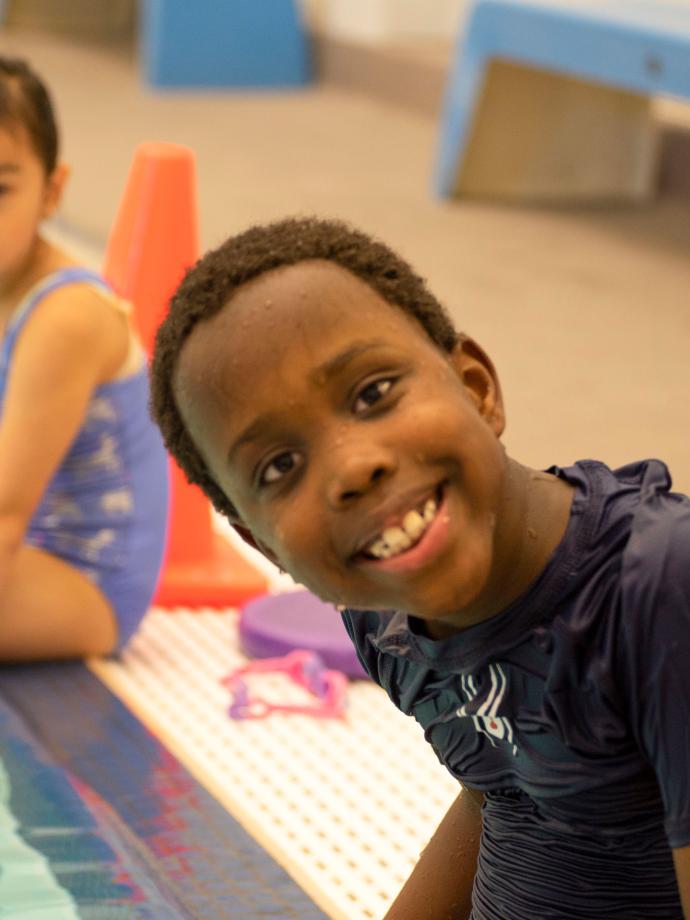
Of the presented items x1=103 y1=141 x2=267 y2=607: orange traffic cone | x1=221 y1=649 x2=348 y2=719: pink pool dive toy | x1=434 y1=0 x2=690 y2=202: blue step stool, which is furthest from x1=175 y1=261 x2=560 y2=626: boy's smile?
x1=434 y1=0 x2=690 y2=202: blue step stool

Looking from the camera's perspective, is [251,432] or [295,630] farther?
[295,630]

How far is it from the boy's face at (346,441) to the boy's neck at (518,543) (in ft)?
0.04

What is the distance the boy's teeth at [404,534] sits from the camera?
1.07m

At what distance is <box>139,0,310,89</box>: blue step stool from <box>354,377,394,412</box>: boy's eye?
651 cm

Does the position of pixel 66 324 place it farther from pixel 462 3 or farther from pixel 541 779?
pixel 462 3

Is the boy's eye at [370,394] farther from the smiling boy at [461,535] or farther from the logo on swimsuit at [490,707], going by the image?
the logo on swimsuit at [490,707]

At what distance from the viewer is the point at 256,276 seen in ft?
3.78

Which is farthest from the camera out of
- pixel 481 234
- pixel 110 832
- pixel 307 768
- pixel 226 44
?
pixel 226 44

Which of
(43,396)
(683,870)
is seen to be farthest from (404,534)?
(43,396)

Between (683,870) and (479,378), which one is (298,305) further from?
(683,870)

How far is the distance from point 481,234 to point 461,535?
396 cm

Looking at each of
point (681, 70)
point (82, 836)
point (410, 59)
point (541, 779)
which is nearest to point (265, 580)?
point (82, 836)

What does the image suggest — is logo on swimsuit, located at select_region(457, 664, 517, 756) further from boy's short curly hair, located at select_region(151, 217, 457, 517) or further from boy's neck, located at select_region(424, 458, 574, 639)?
boy's short curly hair, located at select_region(151, 217, 457, 517)

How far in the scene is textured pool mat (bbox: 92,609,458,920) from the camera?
1.83m
